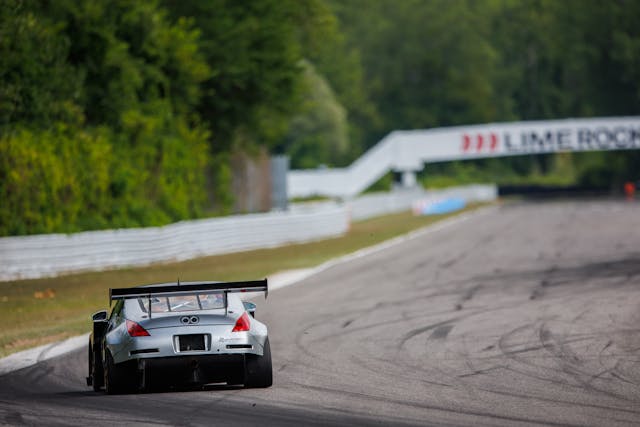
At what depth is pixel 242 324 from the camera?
1098cm

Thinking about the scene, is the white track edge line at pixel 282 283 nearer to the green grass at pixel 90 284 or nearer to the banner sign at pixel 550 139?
the green grass at pixel 90 284

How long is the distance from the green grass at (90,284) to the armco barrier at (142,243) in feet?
2.33

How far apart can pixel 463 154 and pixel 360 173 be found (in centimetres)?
624

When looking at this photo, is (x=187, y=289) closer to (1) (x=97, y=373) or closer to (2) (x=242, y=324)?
(2) (x=242, y=324)

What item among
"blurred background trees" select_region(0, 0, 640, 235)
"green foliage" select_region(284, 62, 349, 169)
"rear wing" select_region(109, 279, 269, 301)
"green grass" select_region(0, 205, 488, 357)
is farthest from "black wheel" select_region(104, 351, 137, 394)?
"green foliage" select_region(284, 62, 349, 169)

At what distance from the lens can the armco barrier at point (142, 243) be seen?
2766cm

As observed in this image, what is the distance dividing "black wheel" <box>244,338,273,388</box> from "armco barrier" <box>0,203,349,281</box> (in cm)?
1686

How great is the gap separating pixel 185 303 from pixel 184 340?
2.17ft

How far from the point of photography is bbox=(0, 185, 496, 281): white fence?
27.7 m

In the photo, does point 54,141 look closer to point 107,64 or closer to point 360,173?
point 107,64

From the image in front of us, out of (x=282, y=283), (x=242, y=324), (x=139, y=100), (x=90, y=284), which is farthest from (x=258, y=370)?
(x=139, y=100)

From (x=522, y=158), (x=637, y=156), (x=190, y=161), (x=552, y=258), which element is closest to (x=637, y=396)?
(x=552, y=258)

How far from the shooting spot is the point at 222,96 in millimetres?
45969

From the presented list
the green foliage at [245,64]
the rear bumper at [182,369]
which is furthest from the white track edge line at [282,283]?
the green foliage at [245,64]
